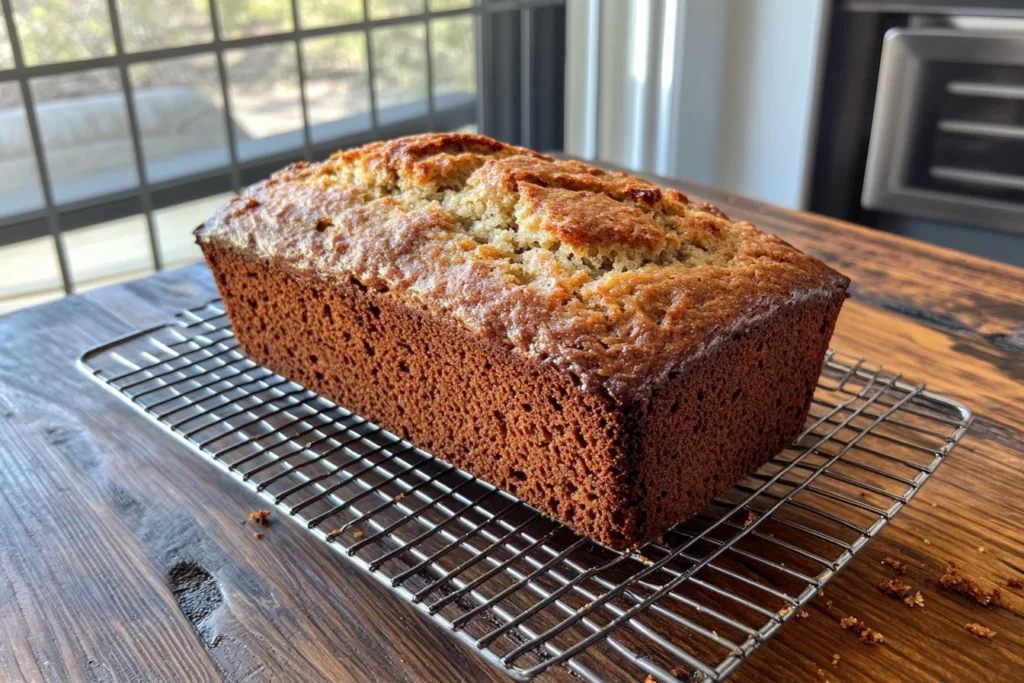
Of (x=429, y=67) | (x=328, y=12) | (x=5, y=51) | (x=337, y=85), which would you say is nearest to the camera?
(x=5, y=51)

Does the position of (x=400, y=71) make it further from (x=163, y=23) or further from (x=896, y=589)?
(x=896, y=589)

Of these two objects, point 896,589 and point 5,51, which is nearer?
point 896,589

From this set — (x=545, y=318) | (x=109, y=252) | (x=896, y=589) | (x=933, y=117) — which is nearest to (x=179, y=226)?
(x=109, y=252)

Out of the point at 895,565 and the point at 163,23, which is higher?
the point at 163,23

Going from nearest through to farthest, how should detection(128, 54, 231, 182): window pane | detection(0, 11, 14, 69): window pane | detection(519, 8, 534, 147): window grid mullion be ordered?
detection(0, 11, 14, 69): window pane < detection(128, 54, 231, 182): window pane < detection(519, 8, 534, 147): window grid mullion

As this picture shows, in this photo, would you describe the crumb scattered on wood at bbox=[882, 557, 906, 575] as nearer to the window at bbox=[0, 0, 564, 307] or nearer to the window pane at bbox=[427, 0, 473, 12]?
the window at bbox=[0, 0, 564, 307]

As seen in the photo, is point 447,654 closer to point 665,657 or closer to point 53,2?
point 665,657

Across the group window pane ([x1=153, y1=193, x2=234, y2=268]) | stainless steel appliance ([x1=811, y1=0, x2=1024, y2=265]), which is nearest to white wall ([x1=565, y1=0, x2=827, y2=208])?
stainless steel appliance ([x1=811, y1=0, x2=1024, y2=265])
